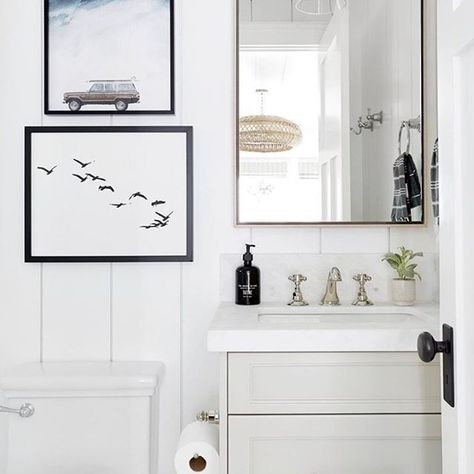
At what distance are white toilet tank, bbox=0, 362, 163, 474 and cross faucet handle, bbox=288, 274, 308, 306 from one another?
1.62ft

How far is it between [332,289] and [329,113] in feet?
1.82

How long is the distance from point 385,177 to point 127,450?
1121mm

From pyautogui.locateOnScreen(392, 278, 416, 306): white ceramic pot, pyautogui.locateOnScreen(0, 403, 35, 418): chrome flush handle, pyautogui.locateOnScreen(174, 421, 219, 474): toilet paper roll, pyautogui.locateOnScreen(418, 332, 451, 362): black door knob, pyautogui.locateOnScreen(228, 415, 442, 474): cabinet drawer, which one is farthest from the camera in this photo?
pyautogui.locateOnScreen(392, 278, 416, 306): white ceramic pot

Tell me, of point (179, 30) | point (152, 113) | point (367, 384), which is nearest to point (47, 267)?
point (152, 113)

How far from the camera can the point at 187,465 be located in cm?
129

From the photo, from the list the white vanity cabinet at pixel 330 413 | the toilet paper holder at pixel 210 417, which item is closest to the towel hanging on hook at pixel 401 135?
the white vanity cabinet at pixel 330 413

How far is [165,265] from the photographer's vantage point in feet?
5.43

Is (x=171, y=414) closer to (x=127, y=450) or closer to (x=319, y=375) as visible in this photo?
(x=127, y=450)

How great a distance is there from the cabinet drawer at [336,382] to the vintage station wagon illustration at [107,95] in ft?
2.98

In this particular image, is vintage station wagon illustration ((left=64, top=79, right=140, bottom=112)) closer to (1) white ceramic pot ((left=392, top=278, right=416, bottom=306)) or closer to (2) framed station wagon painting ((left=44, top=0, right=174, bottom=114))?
(2) framed station wagon painting ((left=44, top=0, right=174, bottom=114))

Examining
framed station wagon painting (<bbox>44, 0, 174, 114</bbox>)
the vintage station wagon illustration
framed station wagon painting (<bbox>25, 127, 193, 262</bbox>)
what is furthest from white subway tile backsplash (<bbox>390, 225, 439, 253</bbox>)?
the vintage station wagon illustration

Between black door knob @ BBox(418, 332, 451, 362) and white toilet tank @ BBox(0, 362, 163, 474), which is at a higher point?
black door knob @ BBox(418, 332, 451, 362)

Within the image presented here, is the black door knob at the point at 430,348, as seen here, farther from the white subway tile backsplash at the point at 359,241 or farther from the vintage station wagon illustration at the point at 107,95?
the vintage station wagon illustration at the point at 107,95

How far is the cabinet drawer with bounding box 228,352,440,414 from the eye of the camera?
3.88ft
